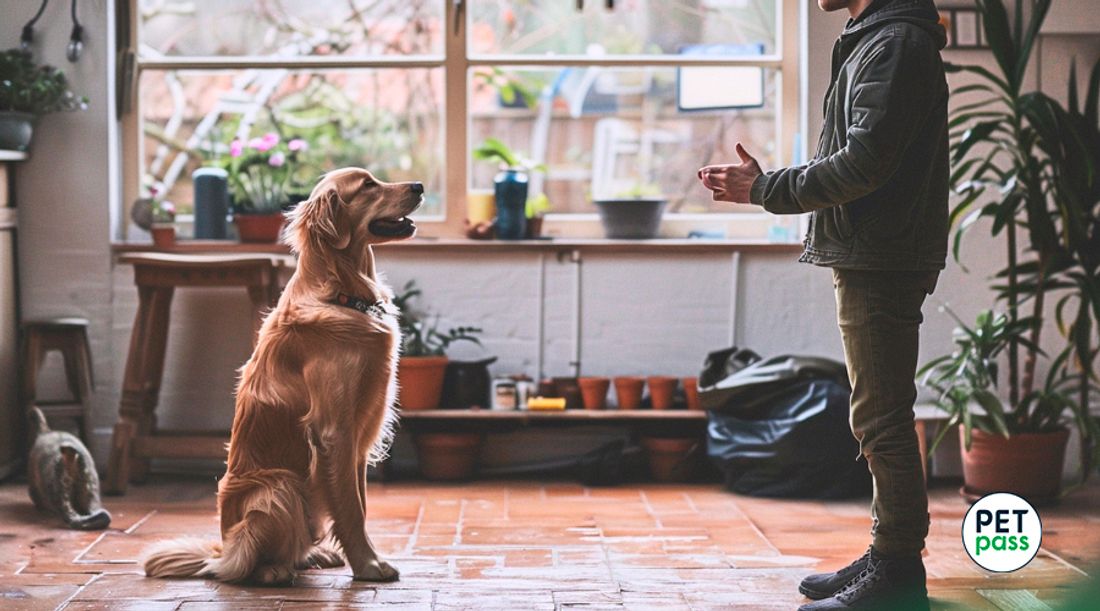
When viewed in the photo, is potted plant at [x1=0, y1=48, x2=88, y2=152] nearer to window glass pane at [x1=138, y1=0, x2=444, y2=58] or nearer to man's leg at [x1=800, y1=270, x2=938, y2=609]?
window glass pane at [x1=138, y1=0, x2=444, y2=58]

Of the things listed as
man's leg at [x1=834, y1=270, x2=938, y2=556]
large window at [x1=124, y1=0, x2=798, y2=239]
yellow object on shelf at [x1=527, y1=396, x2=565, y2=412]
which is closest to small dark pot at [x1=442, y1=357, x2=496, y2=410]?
yellow object on shelf at [x1=527, y1=396, x2=565, y2=412]

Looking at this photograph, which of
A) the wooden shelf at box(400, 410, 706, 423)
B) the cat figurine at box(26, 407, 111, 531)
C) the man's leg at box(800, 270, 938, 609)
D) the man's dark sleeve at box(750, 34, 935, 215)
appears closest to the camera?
the man's dark sleeve at box(750, 34, 935, 215)

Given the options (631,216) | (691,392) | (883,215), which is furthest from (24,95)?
(883,215)

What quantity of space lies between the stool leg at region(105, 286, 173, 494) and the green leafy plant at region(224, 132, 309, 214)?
46 cm

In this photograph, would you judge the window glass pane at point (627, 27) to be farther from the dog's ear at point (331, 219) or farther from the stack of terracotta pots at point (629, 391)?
the dog's ear at point (331, 219)

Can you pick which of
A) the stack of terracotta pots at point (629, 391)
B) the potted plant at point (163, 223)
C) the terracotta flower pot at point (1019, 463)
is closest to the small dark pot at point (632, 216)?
the stack of terracotta pots at point (629, 391)

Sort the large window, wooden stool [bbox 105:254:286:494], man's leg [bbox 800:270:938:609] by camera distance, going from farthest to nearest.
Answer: the large window → wooden stool [bbox 105:254:286:494] → man's leg [bbox 800:270:938:609]

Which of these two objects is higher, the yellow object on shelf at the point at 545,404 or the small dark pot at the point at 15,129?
the small dark pot at the point at 15,129

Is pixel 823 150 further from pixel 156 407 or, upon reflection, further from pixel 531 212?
pixel 156 407

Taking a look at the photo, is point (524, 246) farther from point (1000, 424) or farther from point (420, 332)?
point (1000, 424)

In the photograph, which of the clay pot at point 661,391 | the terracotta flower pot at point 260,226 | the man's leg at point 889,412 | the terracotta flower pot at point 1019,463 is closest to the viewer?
the man's leg at point 889,412

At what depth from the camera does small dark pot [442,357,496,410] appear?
4.32 meters

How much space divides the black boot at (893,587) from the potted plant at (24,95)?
322 centimetres

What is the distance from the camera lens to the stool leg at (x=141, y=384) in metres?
4.03
